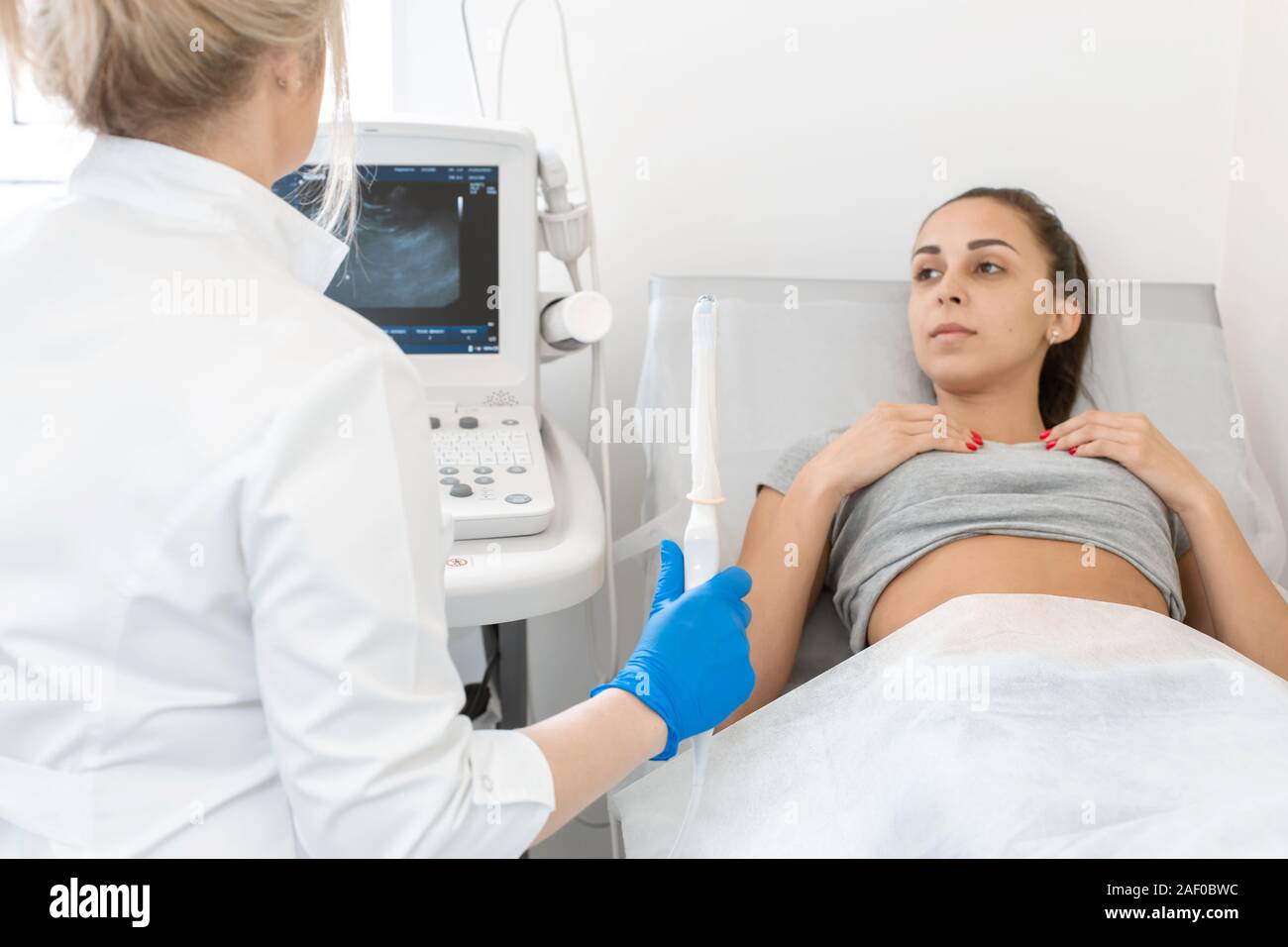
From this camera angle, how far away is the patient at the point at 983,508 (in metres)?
1.31

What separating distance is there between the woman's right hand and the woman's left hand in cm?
12

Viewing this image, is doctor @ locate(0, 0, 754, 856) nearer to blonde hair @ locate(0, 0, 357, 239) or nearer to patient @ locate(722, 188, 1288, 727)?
blonde hair @ locate(0, 0, 357, 239)

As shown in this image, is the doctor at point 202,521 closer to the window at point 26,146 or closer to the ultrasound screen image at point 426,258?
the ultrasound screen image at point 426,258

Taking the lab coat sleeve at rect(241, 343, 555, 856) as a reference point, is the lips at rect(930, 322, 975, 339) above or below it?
above

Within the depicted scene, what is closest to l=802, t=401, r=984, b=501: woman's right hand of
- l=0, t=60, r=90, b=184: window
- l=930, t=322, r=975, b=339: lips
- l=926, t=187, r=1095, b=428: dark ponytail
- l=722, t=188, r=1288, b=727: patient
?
l=722, t=188, r=1288, b=727: patient

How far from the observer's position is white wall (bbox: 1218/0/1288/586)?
1.72 metres

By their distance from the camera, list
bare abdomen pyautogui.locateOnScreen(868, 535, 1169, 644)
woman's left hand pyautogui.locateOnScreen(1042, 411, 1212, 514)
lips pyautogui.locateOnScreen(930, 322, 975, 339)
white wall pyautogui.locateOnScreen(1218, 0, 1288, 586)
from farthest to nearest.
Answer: white wall pyautogui.locateOnScreen(1218, 0, 1288, 586) < lips pyautogui.locateOnScreen(930, 322, 975, 339) < woman's left hand pyautogui.locateOnScreen(1042, 411, 1212, 514) < bare abdomen pyautogui.locateOnScreen(868, 535, 1169, 644)

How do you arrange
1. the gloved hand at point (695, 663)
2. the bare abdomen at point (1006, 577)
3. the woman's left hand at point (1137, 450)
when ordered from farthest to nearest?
1. the woman's left hand at point (1137, 450)
2. the bare abdomen at point (1006, 577)
3. the gloved hand at point (695, 663)

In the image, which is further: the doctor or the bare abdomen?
the bare abdomen

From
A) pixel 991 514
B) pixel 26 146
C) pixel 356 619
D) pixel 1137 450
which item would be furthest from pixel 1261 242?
pixel 26 146

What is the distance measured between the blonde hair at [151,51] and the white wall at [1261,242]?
60.6 inches

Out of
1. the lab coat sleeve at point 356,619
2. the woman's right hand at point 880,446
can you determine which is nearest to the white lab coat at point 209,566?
the lab coat sleeve at point 356,619

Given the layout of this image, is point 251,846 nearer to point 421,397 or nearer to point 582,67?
point 421,397

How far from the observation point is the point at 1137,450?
54.7 inches
